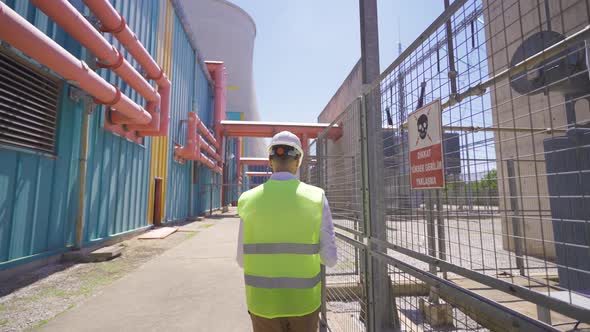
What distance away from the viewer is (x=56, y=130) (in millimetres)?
5977

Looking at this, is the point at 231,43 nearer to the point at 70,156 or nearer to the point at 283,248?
the point at 70,156

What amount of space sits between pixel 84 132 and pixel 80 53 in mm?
1673

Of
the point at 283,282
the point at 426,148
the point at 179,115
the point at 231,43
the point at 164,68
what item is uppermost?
the point at 231,43

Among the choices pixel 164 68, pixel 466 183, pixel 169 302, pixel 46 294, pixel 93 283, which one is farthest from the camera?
pixel 164 68

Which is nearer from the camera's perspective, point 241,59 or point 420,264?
point 420,264

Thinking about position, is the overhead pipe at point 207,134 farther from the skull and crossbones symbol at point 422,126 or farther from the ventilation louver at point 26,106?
the skull and crossbones symbol at point 422,126

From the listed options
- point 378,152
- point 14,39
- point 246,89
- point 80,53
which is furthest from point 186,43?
point 246,89

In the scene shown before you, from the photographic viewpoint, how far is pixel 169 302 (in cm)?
→ 410

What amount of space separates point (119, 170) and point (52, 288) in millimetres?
4466

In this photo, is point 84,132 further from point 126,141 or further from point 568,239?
point 568,239

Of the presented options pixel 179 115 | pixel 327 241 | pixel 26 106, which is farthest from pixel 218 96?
pixel 327 241

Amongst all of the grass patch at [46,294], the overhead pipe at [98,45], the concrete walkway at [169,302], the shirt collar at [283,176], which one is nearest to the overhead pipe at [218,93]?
the overhead pipe at [98,45]

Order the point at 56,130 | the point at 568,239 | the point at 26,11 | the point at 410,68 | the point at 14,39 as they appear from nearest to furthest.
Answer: the point at 410,68, the point at 568,239, the point at 14,39, the point at 26,11, the point at 56,130

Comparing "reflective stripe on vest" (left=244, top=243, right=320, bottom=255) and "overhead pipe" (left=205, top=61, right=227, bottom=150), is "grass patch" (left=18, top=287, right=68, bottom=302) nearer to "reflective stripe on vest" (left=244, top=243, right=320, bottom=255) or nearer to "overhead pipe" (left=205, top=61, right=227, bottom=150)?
"reflective stripe on vest" (left=244, top=243, right=320, bottom=255)
